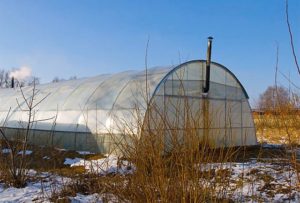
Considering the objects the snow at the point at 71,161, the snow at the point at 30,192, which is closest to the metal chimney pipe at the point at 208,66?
the snow at the point at 71,161

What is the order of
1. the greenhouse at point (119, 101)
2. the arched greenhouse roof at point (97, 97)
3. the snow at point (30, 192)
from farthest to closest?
the arched greenhouse roof at point (97, 97) → the greenhouse at point (119, 101) → the snow at point (30, 192)

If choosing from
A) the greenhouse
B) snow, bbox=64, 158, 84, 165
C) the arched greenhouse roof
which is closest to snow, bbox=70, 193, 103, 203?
snow, bbox=64, 158, 84, 165

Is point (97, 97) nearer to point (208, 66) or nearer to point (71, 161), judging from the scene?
point (71, 161)

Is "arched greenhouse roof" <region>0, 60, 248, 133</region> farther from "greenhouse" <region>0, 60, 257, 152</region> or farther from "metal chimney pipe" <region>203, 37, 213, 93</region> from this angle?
"metal chimney pipe" <region>203, 37, 213, 93</region>

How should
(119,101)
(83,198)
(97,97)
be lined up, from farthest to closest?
1. (97,97)
2. (119,101)
3. (83,198)

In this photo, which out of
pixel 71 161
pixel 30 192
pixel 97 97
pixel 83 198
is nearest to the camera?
pixel 83 198

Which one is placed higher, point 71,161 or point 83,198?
point 71,161

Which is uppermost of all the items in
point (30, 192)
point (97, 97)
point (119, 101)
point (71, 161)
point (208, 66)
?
point (208, 66)

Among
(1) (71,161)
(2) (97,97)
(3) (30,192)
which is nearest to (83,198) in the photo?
(3) (30,192)

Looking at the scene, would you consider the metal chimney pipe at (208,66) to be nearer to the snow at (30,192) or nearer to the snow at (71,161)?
the snow at (71,161)

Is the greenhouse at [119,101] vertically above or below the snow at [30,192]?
above

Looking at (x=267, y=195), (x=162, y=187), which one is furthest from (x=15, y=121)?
(x=162, y=187)

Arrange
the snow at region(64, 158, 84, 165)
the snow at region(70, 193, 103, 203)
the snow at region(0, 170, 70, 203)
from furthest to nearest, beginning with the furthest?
1. the snow at region(64, 158, 84, 165)
2. the snow at region(0, 170, 70, 203)
3. the snow at region(70, 193, 103, 203)

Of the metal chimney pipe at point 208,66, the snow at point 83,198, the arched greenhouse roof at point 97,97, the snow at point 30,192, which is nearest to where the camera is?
the snow at point 83,198
